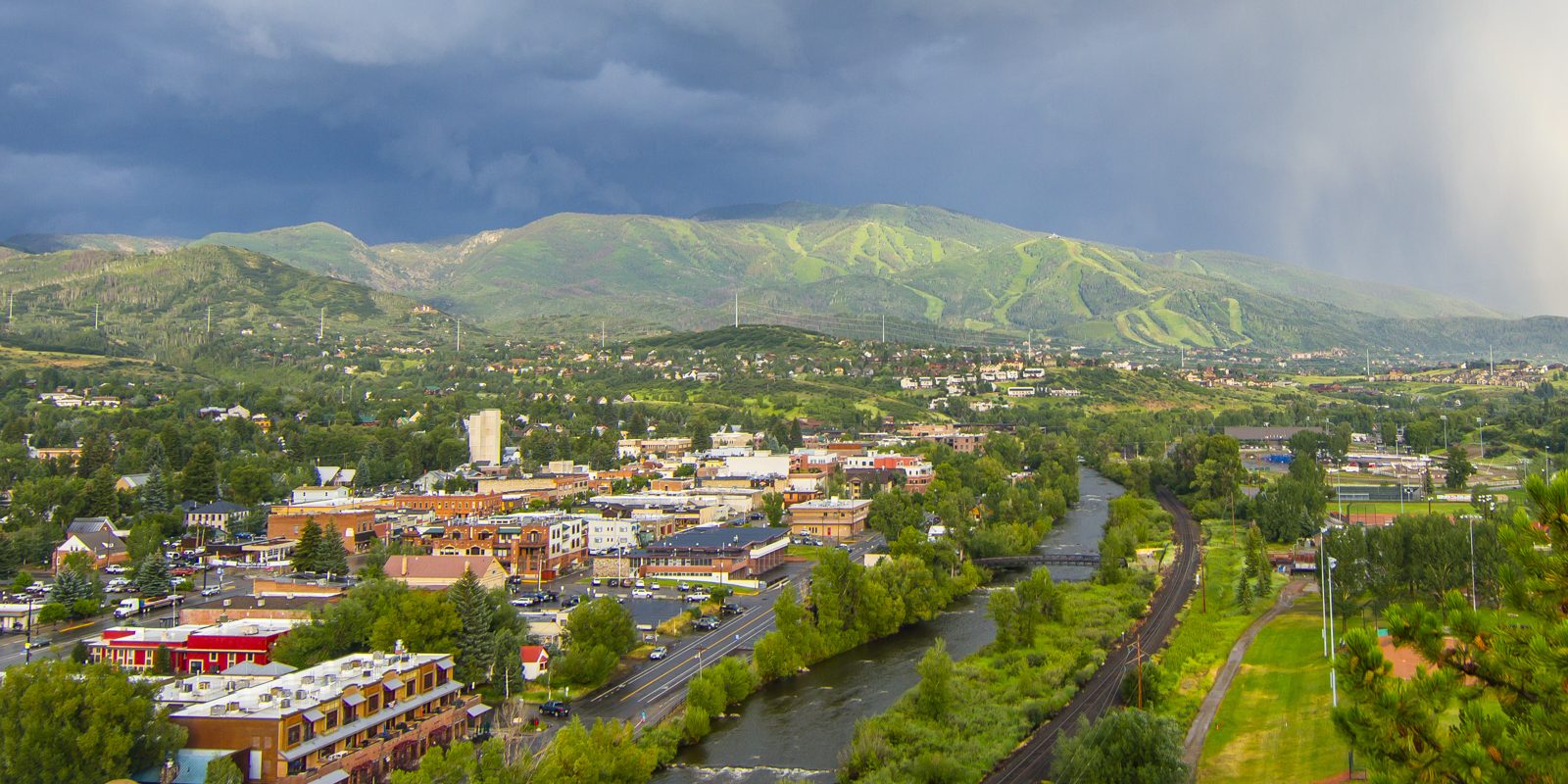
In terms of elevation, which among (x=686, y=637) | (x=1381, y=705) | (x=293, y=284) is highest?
(x=293, y=284)

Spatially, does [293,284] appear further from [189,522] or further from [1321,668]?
[1321,668]

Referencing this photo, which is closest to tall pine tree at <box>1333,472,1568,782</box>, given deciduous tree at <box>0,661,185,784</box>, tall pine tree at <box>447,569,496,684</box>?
deciduous tree at <box>0,661,185,784</box>

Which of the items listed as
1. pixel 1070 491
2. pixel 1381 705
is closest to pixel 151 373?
pixel 1070 491

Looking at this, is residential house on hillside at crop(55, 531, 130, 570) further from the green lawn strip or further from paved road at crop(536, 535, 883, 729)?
the green lawn strip

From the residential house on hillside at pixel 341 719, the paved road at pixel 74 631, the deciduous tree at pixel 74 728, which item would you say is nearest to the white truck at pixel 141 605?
the paved road at pixel 74 631

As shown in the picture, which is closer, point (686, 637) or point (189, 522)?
point (686, 637)

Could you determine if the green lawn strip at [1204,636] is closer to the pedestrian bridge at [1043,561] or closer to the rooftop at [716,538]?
the pedestrian bridge at [1043,561]

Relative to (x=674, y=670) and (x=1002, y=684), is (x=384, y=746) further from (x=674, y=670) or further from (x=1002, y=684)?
(x=1002, y=684)
